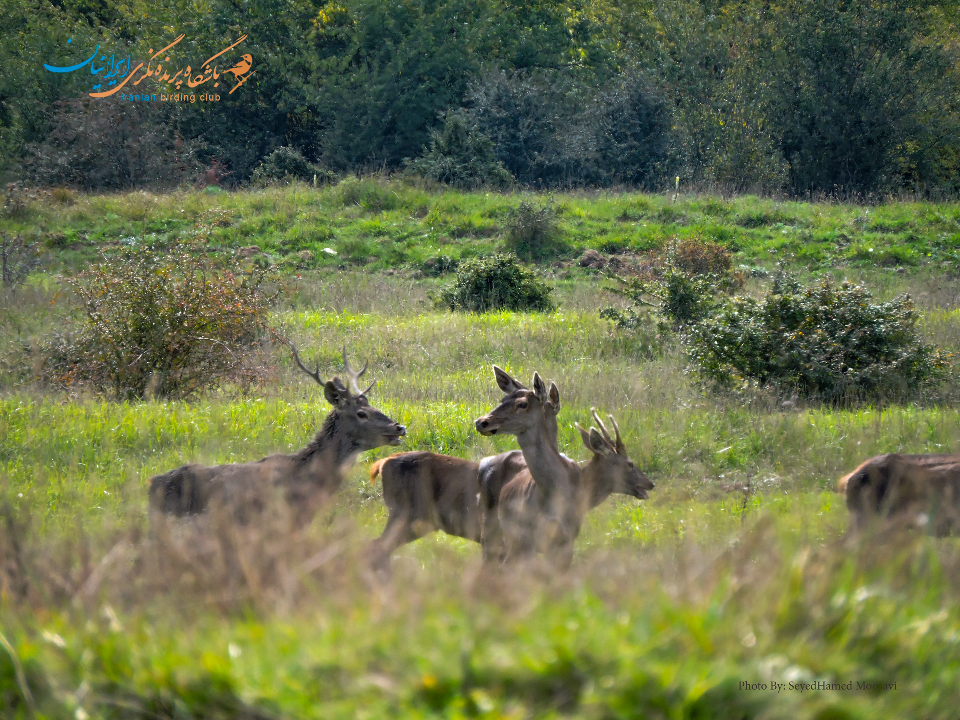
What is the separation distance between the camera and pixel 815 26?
98.3ft

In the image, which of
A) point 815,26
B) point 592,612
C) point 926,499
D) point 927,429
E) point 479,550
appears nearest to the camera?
point 592,612

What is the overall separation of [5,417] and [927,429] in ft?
30.1

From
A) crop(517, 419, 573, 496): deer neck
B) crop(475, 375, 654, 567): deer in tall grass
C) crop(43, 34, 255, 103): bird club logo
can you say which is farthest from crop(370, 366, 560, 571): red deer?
crop(43, 34, 255, 103): bird club logo

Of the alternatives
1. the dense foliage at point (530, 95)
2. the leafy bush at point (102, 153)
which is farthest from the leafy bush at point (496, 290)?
the leafy bush at point (102, 153)

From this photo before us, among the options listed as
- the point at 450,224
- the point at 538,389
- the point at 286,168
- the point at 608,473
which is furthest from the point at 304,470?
the point at 286,168

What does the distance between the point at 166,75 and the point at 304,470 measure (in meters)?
34.1

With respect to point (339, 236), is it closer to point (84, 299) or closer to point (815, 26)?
point (84, 299)

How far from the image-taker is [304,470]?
24.3ft

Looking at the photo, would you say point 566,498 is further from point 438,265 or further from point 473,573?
point 438,265

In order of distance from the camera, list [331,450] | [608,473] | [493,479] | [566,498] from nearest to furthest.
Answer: [566,498] < [608,473] < [493,479] < [331,450]

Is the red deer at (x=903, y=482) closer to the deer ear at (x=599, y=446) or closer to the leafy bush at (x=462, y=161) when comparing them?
the deer ear at (x=599, y=446)

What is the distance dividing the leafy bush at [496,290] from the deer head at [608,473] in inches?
450

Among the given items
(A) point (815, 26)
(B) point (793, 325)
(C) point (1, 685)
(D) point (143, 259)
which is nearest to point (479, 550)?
(C) point (1, 685)

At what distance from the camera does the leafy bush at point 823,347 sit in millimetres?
11602
